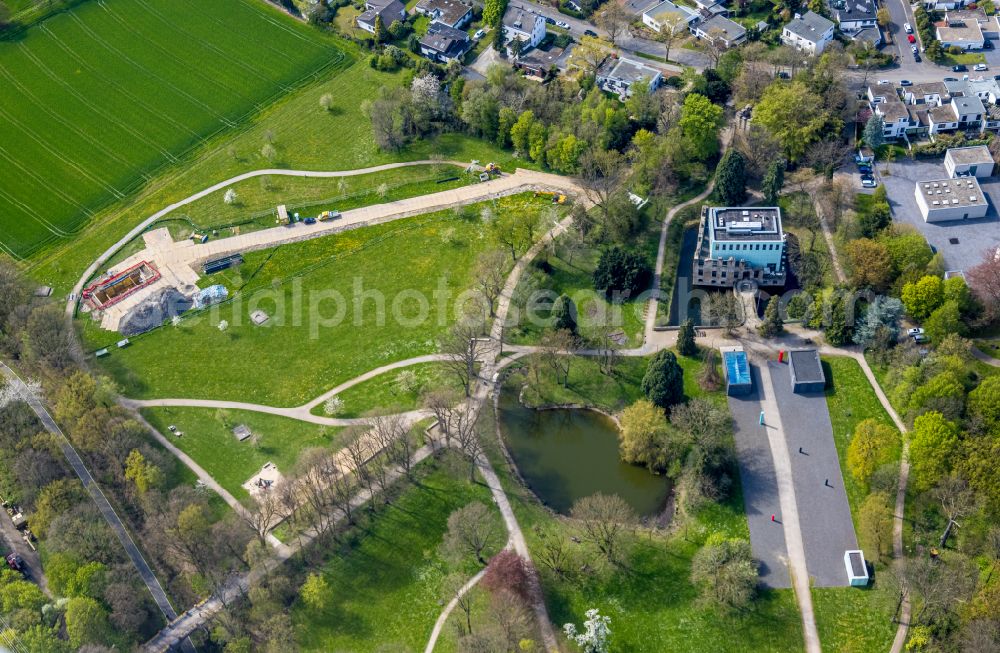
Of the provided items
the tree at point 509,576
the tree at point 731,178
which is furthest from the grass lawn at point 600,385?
the tree at point 731,178

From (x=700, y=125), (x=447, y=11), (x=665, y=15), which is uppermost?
(x=447, y=11)

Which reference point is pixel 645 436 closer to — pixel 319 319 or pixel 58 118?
pixel 319 319

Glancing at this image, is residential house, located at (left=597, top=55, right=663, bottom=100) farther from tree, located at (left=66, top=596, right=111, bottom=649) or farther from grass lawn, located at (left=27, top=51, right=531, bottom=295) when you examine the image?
tree, located at (left=66, top=596, right=111, bottom=649)

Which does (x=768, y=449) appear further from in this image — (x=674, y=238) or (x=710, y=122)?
(x=710, y=122)

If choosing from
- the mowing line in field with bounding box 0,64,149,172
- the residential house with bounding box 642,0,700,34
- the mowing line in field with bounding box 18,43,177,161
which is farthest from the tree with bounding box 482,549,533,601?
the residential house with bounding box 642,0,700,34

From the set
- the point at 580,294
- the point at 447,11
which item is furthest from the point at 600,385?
the point at 447,11
